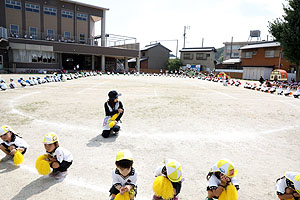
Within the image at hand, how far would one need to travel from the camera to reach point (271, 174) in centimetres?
362

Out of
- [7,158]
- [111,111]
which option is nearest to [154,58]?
[111,111]

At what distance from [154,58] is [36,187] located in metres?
48.2

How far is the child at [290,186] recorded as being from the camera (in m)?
2.26

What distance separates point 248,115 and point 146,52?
141 feet

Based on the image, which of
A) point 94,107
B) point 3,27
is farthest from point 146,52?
point 94,107

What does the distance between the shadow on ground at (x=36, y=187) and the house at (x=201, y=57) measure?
47.2m

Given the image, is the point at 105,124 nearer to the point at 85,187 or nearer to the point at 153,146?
the point at 153,146

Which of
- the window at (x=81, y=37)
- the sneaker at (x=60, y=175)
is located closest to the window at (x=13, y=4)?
the window at (x=81, y=37)

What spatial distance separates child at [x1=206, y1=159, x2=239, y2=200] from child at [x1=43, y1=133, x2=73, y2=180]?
2308 millimetres

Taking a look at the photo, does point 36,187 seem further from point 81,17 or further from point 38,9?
point 81,17

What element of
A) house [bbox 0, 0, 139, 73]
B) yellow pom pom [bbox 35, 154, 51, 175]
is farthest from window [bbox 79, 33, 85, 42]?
yellow pom pom [bbox 35, 154, 51, 175]

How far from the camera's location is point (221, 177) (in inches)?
95.6

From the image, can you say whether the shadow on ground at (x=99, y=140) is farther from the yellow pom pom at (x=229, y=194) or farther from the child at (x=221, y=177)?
the yellow pom pom at (x=229, y=194)

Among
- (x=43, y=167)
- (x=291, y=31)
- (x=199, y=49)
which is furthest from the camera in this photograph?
(x=199, y=49)
